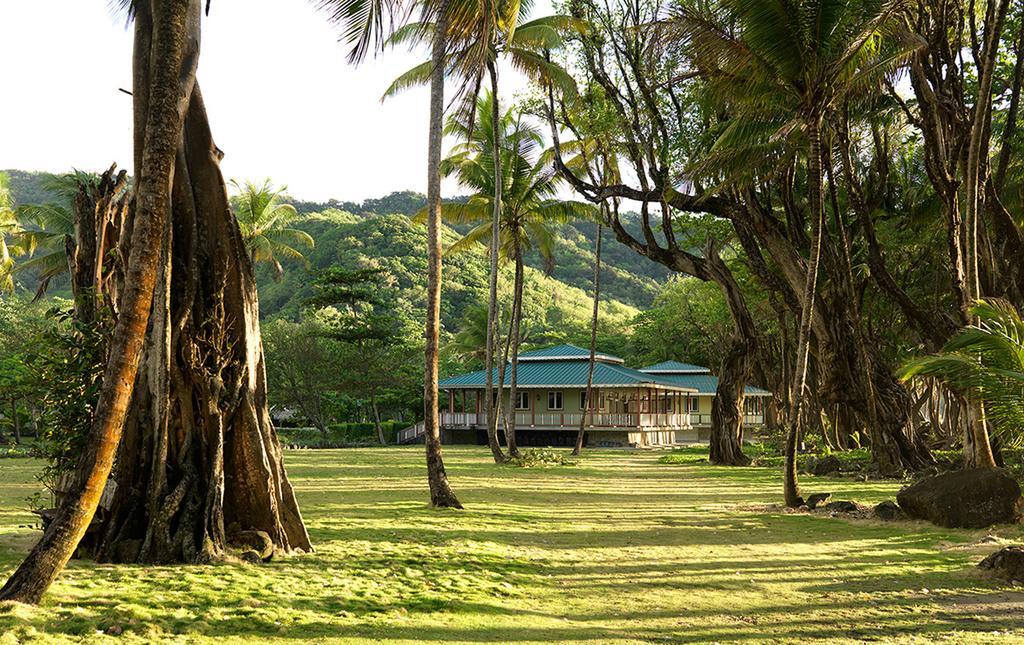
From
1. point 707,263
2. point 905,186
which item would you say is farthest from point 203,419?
point 905,186

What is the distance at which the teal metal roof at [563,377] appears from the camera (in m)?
41.2

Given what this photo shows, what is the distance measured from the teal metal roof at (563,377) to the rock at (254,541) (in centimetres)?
3270

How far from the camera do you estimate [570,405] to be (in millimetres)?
45219

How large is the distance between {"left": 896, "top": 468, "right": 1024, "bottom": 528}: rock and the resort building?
27.8 meters

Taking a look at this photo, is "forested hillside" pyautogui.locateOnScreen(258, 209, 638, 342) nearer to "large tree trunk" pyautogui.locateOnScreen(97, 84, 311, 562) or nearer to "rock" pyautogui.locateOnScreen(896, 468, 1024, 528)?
"rock" pyautogui.locateOnScreen(896, 468, 1024, 528)

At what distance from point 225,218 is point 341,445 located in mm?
33382

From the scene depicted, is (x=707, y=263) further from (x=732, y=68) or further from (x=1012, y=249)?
(x=732, y=68)

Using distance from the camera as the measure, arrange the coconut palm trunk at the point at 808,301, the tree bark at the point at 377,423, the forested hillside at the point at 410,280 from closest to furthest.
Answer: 1. the coconut palm trunk at the point at 808,301
2. the tree bark at the point at 377,423
3. the forested hillside at the point at 410,280

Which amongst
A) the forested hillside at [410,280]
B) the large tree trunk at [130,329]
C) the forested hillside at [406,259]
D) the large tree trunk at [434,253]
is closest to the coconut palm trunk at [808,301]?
the large tree trunk at [434,253]

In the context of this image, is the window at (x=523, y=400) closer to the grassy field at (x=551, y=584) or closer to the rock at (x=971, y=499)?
the grassy field at (x=551, y=584)

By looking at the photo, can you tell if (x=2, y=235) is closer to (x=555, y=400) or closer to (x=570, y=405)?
(x=555, y=400)

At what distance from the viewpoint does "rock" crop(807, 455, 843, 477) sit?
23172 millimetres

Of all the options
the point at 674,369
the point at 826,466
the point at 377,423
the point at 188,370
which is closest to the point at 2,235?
the point at 377,423

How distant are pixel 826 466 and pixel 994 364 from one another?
1472 cm
